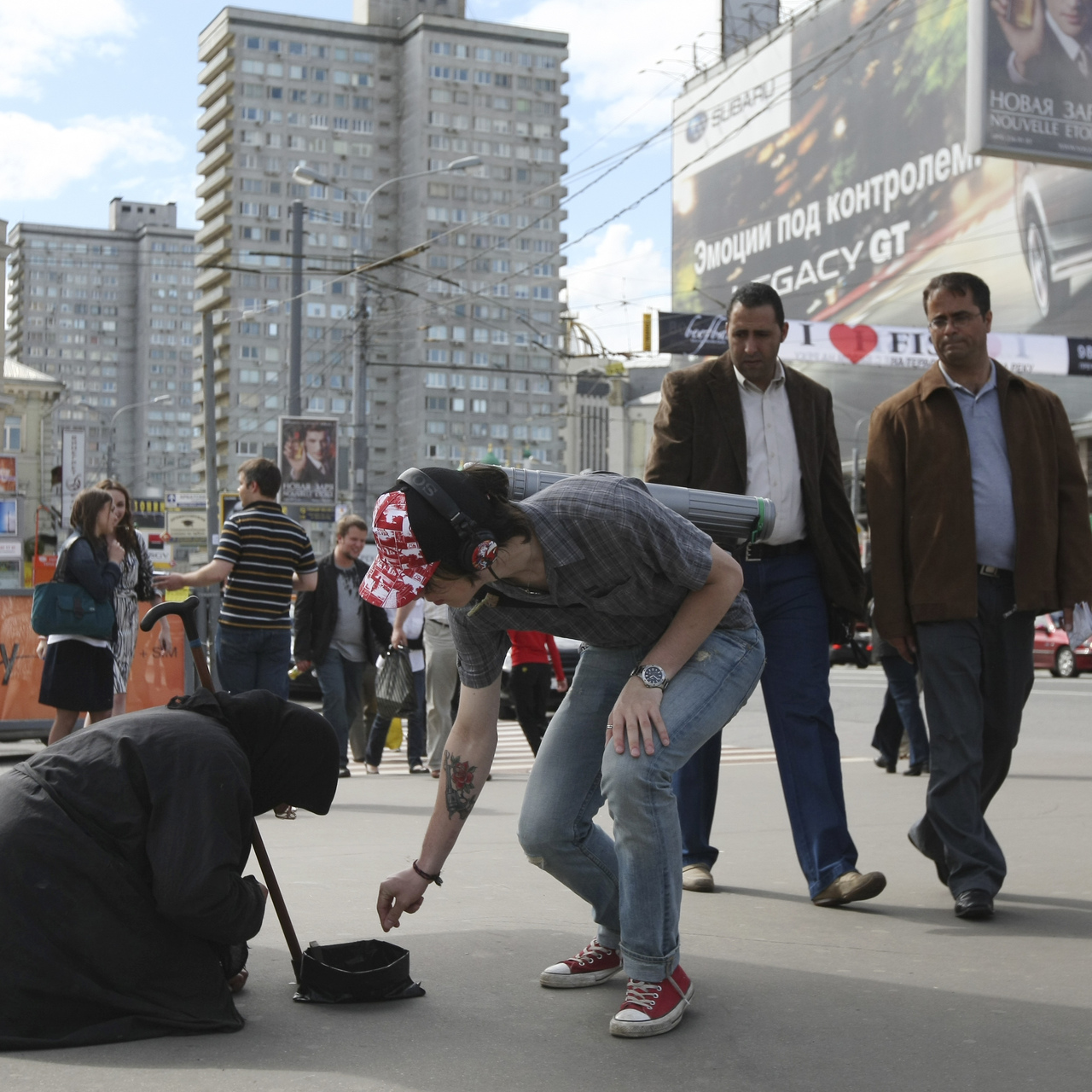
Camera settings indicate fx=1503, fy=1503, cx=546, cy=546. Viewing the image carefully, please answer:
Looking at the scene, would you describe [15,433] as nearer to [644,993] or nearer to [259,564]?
[259,564]

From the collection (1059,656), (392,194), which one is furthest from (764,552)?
(392,194)

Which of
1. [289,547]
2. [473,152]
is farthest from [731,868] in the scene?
[473,152]

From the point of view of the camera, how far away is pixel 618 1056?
3.47 metres

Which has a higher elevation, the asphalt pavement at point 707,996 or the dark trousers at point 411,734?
the asphalt pavement at point 707,996

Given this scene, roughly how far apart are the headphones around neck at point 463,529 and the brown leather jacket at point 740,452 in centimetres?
221

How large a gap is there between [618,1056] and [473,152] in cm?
12469

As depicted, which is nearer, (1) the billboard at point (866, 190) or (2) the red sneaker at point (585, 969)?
(2) the red sneaker at point (585, 969)

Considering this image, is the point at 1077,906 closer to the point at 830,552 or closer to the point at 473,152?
the point at 830,552

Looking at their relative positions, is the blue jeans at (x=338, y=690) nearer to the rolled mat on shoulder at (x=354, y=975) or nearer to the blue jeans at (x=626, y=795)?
the rolled mat on shoulder at (x=354, y=975)

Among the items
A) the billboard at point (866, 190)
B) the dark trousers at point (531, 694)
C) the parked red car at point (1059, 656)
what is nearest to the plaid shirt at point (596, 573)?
the dark trousers at point (531, 694)

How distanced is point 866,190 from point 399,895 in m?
54.8

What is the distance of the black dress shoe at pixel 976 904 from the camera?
193 inches

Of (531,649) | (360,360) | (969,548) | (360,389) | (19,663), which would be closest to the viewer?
(969,548)

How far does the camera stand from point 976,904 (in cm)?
490
